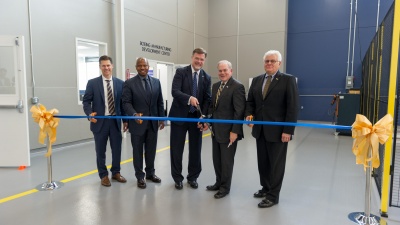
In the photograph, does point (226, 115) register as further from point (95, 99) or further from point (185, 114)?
point (95, 99)

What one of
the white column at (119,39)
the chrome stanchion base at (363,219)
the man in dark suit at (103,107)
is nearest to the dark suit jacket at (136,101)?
the man in dark suit at (103,107)

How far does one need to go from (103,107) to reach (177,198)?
156 centimetres

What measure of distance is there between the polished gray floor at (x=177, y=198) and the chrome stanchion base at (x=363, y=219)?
0.21ft

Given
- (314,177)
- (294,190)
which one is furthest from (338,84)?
(294,190)

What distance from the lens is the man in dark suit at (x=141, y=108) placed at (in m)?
3.70

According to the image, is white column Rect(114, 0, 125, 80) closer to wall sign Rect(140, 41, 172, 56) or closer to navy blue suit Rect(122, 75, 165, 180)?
wall sign Rect(140, 41, 172, 56)

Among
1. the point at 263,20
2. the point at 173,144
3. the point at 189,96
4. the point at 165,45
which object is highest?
the point at 263,20

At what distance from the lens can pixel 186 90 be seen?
3.68 metres

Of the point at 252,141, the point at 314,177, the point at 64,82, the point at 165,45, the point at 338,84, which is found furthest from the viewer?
the point at 338,84

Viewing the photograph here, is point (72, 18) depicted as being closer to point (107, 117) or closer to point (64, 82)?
point (64, 82)

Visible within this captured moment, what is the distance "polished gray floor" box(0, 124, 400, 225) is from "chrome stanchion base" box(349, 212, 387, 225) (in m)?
0.06

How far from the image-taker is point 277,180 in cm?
318

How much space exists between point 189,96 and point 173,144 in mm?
707

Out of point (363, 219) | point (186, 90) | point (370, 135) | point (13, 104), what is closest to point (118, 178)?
point (186, 90)
